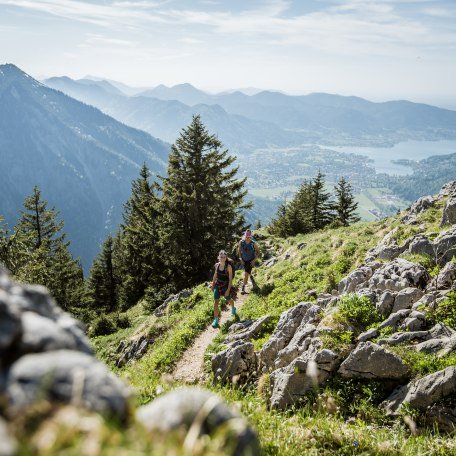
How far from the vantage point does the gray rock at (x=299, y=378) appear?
325 inches

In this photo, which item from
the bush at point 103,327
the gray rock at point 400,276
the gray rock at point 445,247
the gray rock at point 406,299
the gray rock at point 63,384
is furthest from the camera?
the bush at point 103,327

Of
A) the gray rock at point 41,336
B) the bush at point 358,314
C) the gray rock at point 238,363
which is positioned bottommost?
the gray rock at point 238,363

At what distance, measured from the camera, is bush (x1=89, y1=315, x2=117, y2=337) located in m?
27.7

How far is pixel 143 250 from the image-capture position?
134ft

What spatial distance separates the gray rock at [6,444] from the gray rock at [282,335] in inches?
371

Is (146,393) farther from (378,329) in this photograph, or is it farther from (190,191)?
(190,191)

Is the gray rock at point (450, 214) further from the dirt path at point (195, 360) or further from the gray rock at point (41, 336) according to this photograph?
the gray rock at point (41, 336)

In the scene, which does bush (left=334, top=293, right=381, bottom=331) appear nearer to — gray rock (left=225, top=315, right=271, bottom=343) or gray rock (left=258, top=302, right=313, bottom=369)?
gray rock (left=258, top=302, right=313, bottom=369)

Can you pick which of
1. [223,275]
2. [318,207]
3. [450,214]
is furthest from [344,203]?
[223,275]

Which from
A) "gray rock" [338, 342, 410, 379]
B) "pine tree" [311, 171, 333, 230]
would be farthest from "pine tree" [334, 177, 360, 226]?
"gray rock" [338, 342, 410, 379]

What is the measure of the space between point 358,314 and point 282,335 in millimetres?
2316

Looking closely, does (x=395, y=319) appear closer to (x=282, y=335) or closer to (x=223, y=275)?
(x=282, y=335)

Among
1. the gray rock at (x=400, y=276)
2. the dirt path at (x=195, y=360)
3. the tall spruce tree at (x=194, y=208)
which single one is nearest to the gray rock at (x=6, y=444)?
the dirt path at (x=195, y=360)

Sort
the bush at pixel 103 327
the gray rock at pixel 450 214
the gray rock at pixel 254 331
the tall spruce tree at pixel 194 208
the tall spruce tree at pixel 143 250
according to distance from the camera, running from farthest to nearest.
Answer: the tall spruce tree at pixel 143 250
the tall spruce tree at pixel 194 208
the bush at pixel 103 327
the gray rock at pixel 450 214
the gray rock at pixel 254 331
